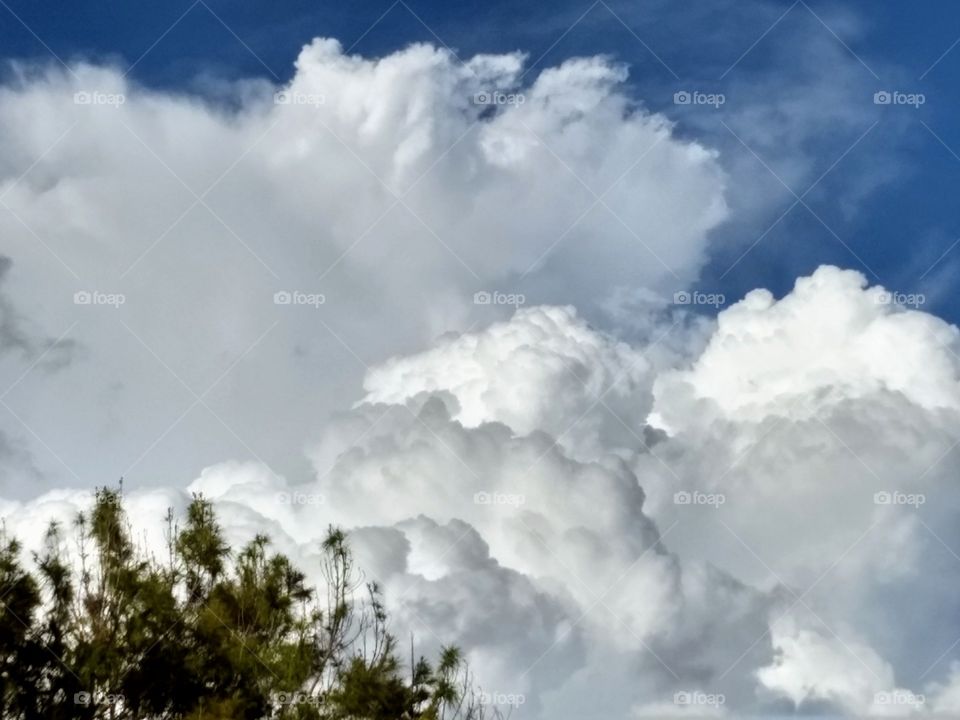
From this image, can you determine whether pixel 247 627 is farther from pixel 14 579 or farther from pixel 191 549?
pixel 14 579

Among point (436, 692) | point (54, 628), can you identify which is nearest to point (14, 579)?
point (54, 628)

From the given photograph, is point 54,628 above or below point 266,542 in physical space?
below

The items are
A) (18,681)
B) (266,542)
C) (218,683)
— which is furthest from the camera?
(266,542)

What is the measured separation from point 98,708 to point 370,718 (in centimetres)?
381

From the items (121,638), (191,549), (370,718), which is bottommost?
(370,718)

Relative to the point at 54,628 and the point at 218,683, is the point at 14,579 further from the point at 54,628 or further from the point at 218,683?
the point at 218,683

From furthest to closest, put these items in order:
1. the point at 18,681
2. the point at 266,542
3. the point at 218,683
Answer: the point at 266,542
the point at 218,683
the point at 18,681

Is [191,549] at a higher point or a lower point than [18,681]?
higher

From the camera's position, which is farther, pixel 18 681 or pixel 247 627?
pixel 247 627

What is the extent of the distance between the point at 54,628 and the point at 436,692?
18.3 feet

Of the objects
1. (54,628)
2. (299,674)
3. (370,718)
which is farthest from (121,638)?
(370,718)

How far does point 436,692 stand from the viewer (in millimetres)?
17312

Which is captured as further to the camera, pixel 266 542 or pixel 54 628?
pixel 266 542

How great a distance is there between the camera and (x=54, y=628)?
16516 mm
